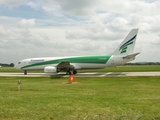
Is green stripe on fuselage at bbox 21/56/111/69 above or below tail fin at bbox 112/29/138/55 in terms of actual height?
below

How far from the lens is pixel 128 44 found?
3038 cm

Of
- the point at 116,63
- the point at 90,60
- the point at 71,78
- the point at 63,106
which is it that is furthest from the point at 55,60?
the point at 63,106

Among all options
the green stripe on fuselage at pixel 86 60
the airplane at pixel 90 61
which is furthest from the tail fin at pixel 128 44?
the green stripe on fuselage at pixel 86 60

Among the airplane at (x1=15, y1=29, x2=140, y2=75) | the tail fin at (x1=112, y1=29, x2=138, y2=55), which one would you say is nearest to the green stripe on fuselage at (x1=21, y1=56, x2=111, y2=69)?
the airplane at (x1=15, y1=29, x2=140, y2=75)

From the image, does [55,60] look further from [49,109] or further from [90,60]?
[49,109]

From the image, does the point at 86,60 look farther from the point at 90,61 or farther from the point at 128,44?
the point at 128,44

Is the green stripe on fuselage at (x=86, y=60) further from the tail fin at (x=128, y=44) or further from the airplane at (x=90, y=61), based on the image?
the tail fin at (x=128, y=44)

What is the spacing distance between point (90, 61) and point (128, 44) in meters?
6.83

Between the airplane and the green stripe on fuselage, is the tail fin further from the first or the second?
the green stripe on fuselage

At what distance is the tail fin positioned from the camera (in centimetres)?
3012

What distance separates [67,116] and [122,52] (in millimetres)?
25316

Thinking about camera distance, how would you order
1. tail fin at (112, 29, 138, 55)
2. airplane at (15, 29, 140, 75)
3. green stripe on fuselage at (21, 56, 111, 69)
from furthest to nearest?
green stripe on fuselage at (21, 56, 111, 69) → airplane at (15, 29, 140, 75) → tail fin at (112, 29, 138, 55)

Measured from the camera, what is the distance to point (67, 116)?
6.78 metres

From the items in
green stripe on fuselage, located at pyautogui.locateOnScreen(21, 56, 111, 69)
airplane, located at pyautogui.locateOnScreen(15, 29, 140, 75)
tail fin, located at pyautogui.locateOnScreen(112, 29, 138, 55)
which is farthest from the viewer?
green stripe on fuselage, located at pyautogui.locateOnScreen(21, 56, 111, 69)
